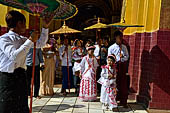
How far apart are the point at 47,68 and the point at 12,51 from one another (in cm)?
389

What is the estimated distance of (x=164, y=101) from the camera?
457cm

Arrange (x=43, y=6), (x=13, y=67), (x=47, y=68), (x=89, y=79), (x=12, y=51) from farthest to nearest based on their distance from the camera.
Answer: (x=47, y=68)
(x=89, y=79)
(x=43, y=6)
(x=13, y=67)
(x=12, y=51)

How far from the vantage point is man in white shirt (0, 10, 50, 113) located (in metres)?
2.25

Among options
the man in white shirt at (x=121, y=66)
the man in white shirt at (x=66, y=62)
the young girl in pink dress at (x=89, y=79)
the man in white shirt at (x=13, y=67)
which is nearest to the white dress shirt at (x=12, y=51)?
the man in white shirt at (x=13, y=67)

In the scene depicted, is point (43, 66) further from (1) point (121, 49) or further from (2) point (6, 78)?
(2) point (6, 78)

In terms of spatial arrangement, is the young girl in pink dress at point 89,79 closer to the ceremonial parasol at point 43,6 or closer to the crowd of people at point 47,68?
the crowd of people at point 47,68

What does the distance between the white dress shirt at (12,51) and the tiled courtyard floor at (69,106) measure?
8.16 ft

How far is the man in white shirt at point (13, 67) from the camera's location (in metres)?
2.25

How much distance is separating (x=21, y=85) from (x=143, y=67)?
3.86m

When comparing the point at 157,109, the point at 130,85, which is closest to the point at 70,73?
the point at 130,85

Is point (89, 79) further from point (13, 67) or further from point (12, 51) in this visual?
point (12, 51)

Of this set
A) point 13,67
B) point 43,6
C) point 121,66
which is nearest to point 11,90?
point 13,67

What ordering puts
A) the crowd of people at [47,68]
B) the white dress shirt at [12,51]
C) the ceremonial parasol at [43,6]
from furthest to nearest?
the ceremonial parasol at [43,6] < the crowd of people at [47,68] < the white dress shirt at [12,51]

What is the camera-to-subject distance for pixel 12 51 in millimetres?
2172
